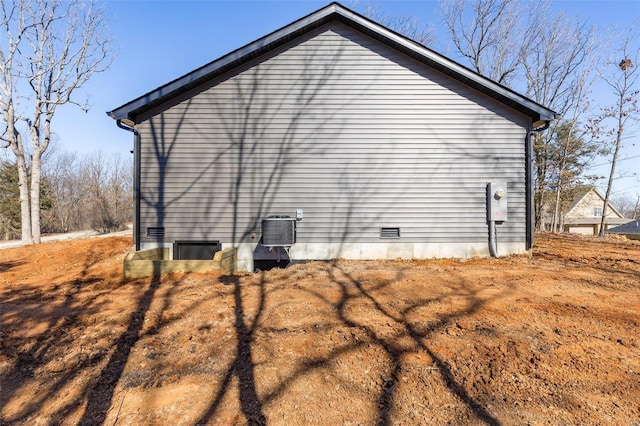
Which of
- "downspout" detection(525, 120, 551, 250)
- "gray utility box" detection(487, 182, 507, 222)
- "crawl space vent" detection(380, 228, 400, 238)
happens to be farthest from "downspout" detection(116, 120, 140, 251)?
"downspout" detection(525, 120, 551, 250)

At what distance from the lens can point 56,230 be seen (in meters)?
24.2

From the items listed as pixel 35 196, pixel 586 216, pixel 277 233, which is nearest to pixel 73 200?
pixel 35 196

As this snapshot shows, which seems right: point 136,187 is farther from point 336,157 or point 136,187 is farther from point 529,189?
point 529,189

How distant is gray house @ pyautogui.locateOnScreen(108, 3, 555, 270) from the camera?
724 centimetres

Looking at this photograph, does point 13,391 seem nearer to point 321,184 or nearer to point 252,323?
point 252,323

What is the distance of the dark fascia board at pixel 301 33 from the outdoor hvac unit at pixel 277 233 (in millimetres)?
3713

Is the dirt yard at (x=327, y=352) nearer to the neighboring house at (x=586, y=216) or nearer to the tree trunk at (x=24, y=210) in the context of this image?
the tree trunk at (x=24, y=210)

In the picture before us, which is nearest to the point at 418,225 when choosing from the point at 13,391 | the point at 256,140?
the point at 256,140

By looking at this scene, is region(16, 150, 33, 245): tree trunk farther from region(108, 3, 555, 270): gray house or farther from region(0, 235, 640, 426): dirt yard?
region(0, 235, 640, 426): dirt yard

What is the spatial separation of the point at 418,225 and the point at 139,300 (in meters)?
5.86

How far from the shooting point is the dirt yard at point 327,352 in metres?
2.10

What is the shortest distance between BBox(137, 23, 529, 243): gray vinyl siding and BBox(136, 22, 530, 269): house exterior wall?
0.08 ft

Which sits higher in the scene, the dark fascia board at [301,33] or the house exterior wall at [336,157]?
the dark fascia board at [301,33]

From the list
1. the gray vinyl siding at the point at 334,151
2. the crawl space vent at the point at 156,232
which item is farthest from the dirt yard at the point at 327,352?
the gray vinyl siding at the point at 334,151
